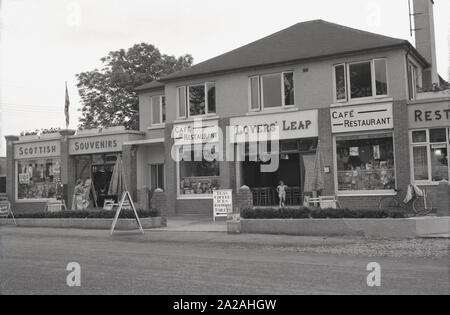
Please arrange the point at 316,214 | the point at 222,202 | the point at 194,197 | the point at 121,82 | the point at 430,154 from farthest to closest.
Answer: the point at 121,82 < the point at 194,197 < the point at 222,202 < the point at 430,154 < the point at 316,214

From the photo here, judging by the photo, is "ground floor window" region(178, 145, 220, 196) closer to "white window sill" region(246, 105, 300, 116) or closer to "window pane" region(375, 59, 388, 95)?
"white window sill" region(246, 105, 300, 116)

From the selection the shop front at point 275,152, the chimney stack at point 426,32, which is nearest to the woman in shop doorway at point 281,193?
the shop front at point 275,152

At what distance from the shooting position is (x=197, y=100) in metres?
26.7

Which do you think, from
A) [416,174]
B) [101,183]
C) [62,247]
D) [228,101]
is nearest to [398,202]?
[416,174]

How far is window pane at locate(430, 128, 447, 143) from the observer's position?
21141 mm

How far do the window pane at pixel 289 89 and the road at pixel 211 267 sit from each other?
9793 millimetres

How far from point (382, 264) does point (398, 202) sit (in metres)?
11.2

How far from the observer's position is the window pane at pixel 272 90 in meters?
24.6

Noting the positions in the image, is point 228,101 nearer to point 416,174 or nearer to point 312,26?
point 312,26

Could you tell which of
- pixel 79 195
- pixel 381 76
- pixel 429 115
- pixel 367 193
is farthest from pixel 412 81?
pixel 79 195

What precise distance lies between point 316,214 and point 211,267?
20.6ft

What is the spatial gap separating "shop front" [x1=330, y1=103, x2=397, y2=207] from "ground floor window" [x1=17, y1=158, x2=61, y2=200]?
1601 centimetres

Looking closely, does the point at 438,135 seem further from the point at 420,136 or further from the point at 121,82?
the point at 121,82

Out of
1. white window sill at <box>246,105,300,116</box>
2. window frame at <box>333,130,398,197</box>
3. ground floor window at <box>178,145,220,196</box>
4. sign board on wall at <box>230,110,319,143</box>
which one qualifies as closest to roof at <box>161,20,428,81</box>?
white window sill at <box>246,105,300,116</box>
